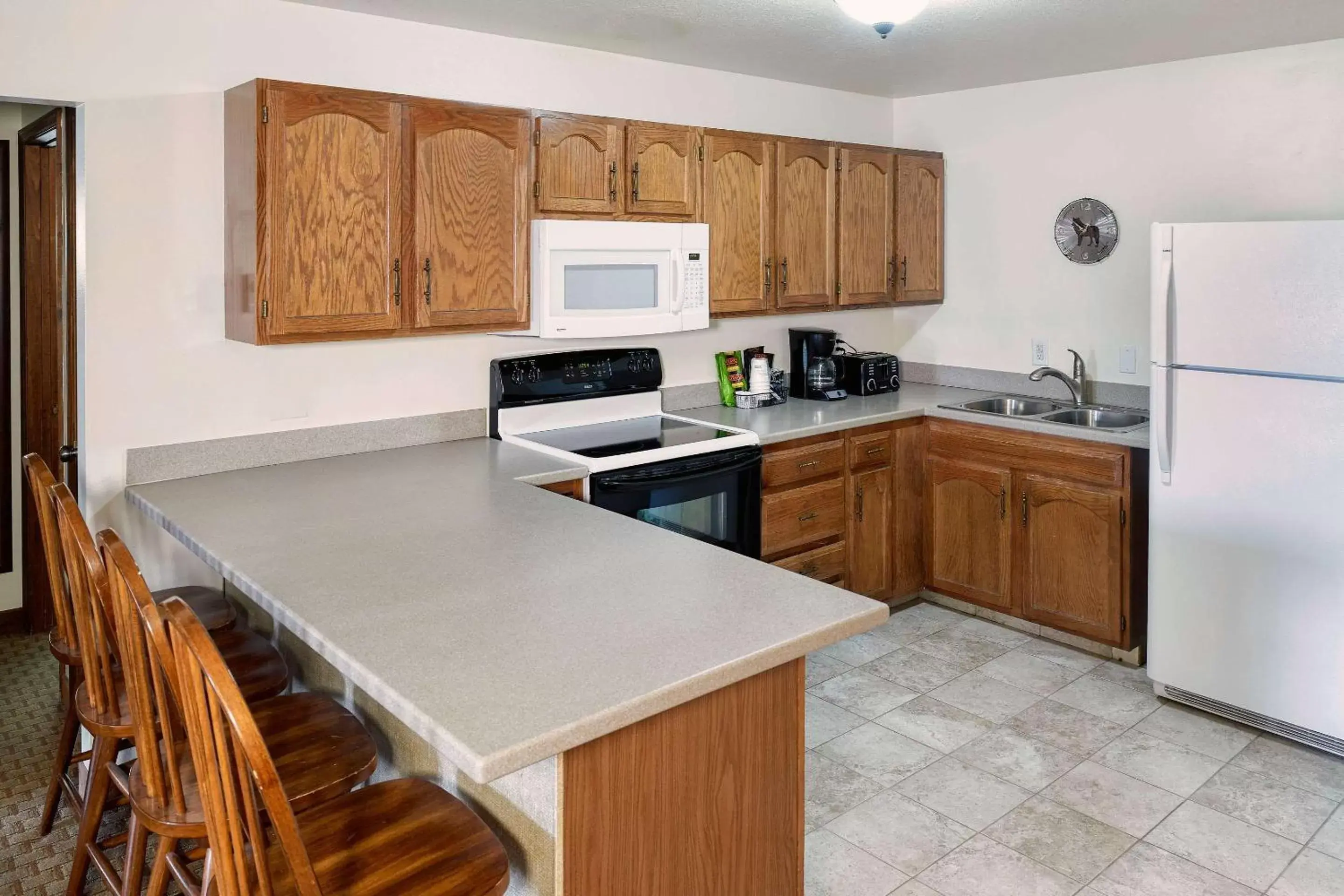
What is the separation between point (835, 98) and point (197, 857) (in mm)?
3787

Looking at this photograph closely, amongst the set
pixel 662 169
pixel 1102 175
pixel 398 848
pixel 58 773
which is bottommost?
pixel 58 773

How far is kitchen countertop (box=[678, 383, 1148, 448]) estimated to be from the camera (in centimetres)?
369

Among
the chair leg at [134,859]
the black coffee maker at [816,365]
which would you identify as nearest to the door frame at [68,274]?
the chair leg at [134,859]

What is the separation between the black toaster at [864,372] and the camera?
447 cm

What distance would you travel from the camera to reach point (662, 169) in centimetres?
356

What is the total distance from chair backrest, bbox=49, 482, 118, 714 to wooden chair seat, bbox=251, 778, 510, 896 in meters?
0.58

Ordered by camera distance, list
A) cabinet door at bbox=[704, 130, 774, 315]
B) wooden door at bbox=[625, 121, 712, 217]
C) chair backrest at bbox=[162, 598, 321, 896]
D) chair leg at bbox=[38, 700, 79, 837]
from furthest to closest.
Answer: cabinet door at bbox=[704, 130, 774, 315] → wooden door at bbox=[625, 121, 712, 217] → chair leg at bbox=[38, 700, 79, 837] → chair backrest at bbox=[162, 598, 321, 896]

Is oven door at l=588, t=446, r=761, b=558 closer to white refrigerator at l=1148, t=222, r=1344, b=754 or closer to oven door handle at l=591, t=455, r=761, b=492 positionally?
oven door handle at l=591, t=455, r=761, b=492

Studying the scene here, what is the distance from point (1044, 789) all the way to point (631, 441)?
163 centimetres

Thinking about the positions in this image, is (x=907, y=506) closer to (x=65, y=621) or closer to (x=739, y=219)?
(x=739, y=219)

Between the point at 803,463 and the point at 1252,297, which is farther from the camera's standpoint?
the point at 803,463

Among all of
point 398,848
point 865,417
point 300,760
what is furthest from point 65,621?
point 865,417

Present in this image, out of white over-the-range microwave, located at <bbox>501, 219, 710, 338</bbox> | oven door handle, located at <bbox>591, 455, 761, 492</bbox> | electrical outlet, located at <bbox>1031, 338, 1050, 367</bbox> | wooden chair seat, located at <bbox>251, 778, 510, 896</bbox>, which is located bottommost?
wooden chair seat, located at <bbox>251, 778, 510, 896</bbox>

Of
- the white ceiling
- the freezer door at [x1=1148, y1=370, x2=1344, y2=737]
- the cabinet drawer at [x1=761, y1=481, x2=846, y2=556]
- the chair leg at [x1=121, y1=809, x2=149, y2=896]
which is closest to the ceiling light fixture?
the white ceiling
